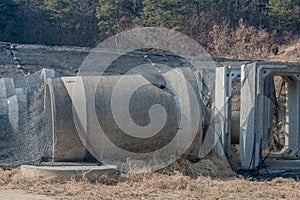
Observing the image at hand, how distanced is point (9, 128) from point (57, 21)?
2511cm

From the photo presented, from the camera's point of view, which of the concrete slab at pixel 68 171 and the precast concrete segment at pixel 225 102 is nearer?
the concrete slab at pixel 68 171

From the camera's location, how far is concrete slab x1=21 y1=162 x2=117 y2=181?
8.05 metres

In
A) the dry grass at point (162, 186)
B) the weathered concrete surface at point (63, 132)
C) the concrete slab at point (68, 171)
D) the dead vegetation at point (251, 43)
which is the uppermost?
the dead vegetation at point (251, 43)

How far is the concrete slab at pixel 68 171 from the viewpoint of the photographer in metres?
8.05

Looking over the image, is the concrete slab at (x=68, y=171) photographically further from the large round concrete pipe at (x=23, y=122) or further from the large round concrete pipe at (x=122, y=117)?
the large round concrete pipe at (x=23, y=122)

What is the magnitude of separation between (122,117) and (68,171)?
1466 millimetres

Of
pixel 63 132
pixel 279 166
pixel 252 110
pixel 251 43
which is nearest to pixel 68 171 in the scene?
pixel 63 132

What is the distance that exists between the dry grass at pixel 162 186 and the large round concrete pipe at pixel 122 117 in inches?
25.6

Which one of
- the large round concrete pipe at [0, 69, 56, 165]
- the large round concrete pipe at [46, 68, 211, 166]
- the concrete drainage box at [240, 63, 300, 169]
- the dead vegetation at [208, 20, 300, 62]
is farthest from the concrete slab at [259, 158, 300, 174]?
the dead vegetation at [208, 20, 300, 62]

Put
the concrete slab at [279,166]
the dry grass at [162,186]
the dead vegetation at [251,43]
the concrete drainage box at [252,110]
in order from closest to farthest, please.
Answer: the dry grass at [162,186]
the concrete drainage box at [252,110]
the concrete slab at [279,166]
the dead vegetation at [251,43]

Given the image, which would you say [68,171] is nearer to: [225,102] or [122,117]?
[122,117]

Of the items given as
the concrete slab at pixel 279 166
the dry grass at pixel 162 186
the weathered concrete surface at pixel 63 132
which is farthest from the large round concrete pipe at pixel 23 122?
the concrete slab at pixel 279 166

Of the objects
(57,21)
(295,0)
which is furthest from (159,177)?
(295,0)

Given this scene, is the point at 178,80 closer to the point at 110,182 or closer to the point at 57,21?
the point at 110,182
